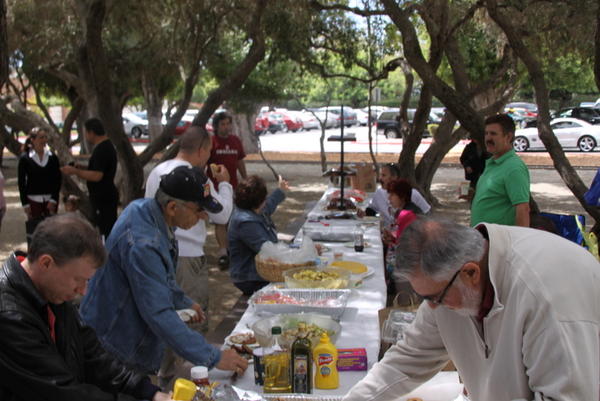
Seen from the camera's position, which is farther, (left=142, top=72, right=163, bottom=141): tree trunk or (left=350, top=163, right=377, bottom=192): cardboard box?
(left=142, top=72, right=163, bottom=141): tree trunk

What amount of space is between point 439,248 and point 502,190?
3000 mm

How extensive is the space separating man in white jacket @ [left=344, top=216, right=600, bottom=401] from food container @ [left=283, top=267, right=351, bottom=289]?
1.86m

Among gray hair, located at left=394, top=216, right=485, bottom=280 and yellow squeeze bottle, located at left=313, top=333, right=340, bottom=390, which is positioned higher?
gray hair, located at left=394, top=216, right=485, bottom=280

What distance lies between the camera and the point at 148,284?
9.24ft

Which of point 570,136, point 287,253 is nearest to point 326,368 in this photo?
point 287,253

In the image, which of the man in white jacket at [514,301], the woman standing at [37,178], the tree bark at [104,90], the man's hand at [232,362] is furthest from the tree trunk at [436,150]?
the man in white jacket at [514,301]

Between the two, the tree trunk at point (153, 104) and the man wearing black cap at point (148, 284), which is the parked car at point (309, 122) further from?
Answer: the man wearing black cap at point (148, 284)

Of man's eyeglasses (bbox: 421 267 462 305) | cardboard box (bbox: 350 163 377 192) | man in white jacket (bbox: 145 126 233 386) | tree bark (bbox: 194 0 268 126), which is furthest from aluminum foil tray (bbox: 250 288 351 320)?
cardboard box (bbox: 350 163 377 192)

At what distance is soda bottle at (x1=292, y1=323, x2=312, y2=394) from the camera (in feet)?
8.76

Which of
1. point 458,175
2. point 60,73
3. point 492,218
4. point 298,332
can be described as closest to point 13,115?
point 60,73

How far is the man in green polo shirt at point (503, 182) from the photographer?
4594 mm

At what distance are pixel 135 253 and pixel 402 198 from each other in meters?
3.50

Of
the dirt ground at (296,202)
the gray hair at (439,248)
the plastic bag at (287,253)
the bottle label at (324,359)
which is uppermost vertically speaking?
the gray hair at (439,248)

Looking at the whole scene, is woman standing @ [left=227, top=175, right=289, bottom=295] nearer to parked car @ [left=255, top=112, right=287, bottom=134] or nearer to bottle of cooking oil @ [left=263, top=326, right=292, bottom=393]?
bottle of cooking oil @ [left=263, top=326, right=292, bottom=393]
